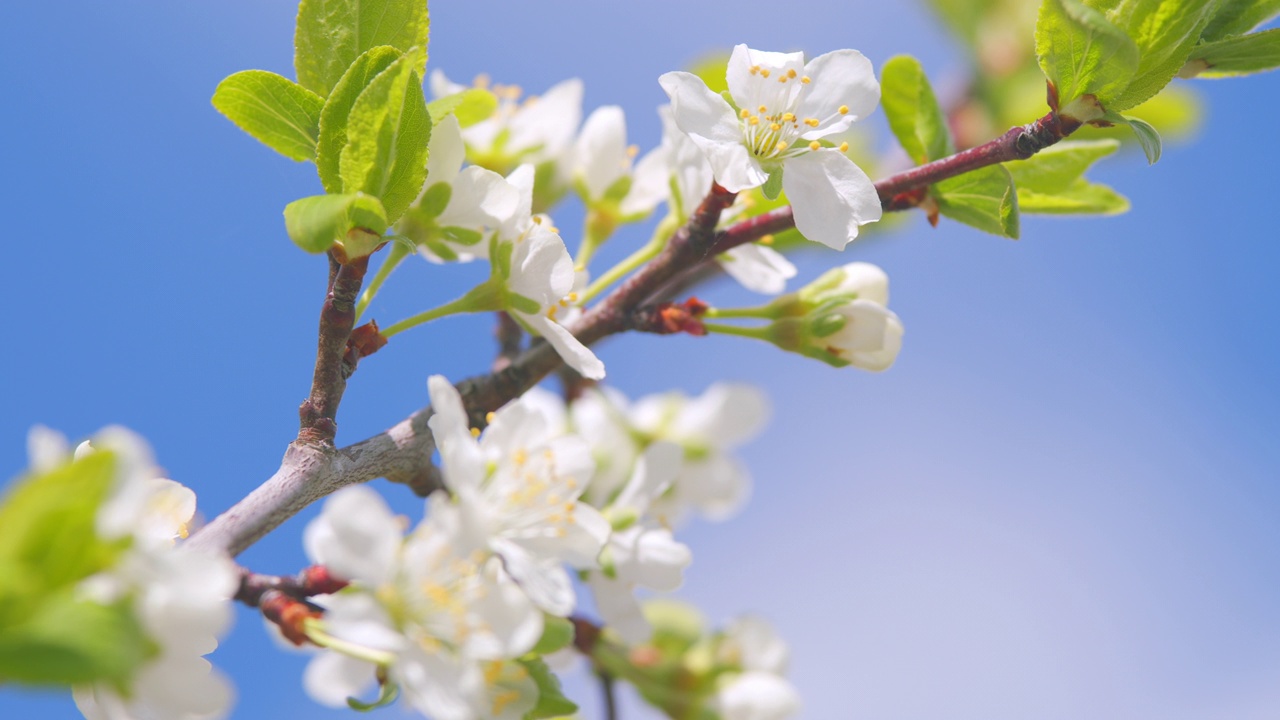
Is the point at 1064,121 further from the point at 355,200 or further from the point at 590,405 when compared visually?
the point at 590,405

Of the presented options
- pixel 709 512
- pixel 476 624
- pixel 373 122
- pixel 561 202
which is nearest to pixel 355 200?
pixel 373 122

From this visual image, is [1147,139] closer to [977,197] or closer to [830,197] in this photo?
[977,197]

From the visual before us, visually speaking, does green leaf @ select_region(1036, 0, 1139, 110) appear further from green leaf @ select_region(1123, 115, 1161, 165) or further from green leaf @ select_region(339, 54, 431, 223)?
green leaf @ select_region(339, 54, 431, 223)

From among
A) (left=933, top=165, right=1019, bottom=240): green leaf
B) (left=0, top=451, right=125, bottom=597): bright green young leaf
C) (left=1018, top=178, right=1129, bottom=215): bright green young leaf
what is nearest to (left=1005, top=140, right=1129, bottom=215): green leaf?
(left=1018, top=178, right=1129, bottom=215): bright green young leaf

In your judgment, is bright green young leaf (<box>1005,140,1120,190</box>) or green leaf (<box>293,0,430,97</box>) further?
bright green young leaf (<box>1005,140,1120,190</box>)

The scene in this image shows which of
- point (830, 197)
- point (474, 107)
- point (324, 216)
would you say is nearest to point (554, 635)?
point (324, 216)

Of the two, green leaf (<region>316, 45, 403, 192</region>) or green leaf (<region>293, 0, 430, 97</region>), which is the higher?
green leaf (<region>293, 0, 430, 97</region>)
